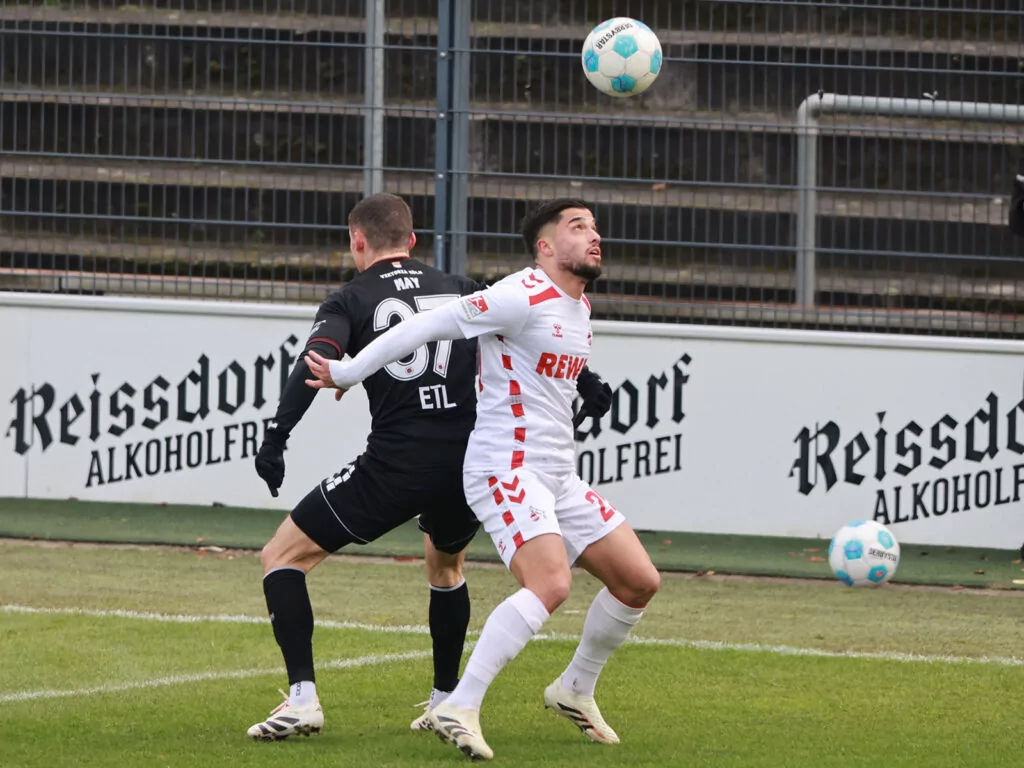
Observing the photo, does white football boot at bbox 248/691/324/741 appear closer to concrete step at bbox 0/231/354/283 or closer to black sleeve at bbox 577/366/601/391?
black sleeve at bbox 577/366/601/391

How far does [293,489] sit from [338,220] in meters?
1.74

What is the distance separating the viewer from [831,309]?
1011 centimetres

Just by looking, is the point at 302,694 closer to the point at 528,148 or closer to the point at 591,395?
the point at 591,395

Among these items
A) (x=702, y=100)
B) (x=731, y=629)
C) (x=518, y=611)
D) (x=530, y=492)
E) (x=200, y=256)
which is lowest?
(x=731, y=629)

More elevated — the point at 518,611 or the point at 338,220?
the point at 338,220

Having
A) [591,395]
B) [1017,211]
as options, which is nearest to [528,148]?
[1017,211]

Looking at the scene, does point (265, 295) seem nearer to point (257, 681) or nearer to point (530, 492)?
point (257, 681)

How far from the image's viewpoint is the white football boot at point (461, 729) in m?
4.77

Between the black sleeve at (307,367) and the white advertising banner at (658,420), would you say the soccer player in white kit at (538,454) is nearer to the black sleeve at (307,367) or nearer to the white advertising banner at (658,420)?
the black sleeve at (307,367)

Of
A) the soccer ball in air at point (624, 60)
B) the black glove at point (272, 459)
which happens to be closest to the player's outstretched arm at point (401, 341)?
the black glove at point (272, 459)

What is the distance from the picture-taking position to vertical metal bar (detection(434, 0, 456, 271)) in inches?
405

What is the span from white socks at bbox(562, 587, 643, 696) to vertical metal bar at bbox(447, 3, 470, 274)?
5.23 m

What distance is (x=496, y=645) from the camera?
15.9 feet

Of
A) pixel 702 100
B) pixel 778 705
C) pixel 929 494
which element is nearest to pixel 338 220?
pixel 702 100
